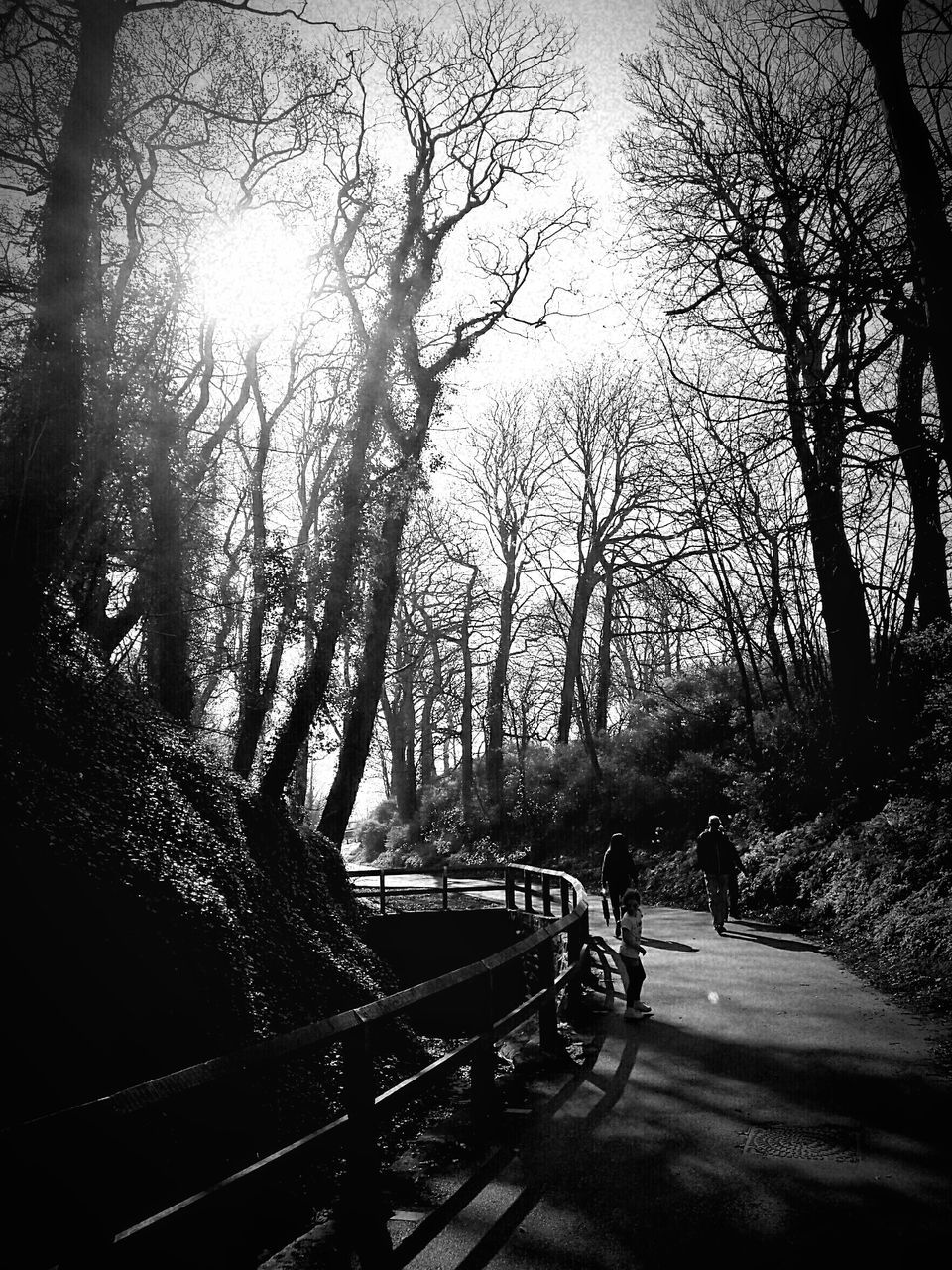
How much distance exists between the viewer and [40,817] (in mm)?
5969

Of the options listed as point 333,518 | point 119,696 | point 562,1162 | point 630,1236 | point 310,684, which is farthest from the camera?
point 333,518

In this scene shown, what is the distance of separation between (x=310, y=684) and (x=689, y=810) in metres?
13.3

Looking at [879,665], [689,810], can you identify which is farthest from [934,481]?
[689,810]

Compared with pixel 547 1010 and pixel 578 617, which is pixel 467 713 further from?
pixel 547 1010

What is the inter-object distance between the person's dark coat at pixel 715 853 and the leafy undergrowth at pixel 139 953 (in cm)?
825

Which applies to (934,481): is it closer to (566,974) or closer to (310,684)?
(566,974)

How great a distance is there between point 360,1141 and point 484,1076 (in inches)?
69.5

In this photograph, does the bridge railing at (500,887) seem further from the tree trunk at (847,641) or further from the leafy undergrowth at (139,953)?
the tree trunk at (847,641)

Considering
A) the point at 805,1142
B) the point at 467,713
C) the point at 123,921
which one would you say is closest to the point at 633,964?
the point at 805,1142

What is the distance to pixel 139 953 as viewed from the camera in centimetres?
594

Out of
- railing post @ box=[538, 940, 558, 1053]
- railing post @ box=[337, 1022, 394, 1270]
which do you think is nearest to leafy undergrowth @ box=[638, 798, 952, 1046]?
railing post @ box=[538, 940, 558, 1053]

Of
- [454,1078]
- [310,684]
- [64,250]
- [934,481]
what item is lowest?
[454,1078]

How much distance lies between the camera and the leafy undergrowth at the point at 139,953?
5.25m

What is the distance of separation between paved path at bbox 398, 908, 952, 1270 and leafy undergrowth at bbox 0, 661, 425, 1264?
1.90 metres
